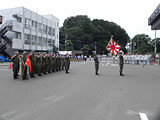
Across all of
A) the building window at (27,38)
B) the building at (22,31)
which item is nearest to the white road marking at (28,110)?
the building at (22,31)

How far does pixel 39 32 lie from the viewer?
3888cm

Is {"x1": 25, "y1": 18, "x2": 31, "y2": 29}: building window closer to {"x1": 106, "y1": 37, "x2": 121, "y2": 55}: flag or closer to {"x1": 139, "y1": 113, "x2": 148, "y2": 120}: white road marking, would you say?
{"x1": 106, "y1": 37, "x2": 121, "y2": 55}: flag

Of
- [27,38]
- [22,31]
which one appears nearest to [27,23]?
[22,31]

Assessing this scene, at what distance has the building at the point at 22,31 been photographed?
3073 centimetres

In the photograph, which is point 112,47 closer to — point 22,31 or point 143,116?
point 143,116

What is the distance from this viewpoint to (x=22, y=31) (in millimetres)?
32938

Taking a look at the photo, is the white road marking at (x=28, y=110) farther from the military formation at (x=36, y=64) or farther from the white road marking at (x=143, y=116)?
the military formation at (x=36, y=64)

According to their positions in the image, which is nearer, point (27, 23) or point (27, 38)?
point (27, 23)

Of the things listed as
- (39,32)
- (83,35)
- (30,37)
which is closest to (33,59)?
(30,37)

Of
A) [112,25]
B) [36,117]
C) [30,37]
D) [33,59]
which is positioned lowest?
[36,117]

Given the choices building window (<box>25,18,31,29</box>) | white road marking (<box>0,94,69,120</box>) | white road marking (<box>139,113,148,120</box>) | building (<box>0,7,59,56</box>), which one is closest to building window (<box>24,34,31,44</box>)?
building (<box>0,7,59,56</box>)

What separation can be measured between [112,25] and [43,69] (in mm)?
82373

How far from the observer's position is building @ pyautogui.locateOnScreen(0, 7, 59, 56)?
30.7 meters

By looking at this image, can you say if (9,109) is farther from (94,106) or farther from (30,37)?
(30,37)
